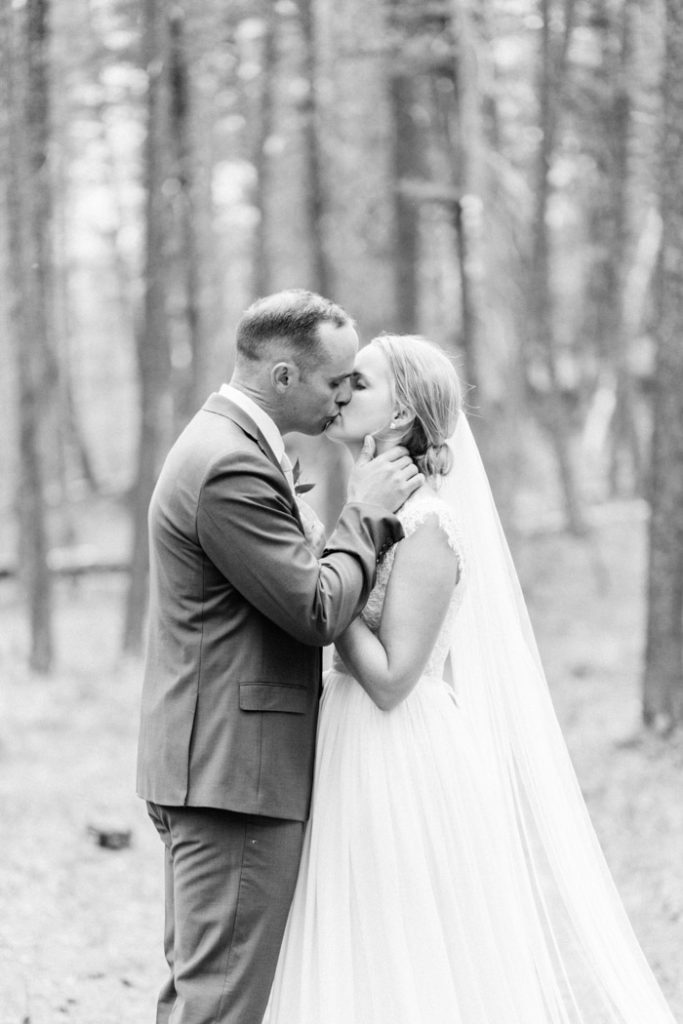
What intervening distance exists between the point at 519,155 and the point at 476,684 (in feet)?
54.0

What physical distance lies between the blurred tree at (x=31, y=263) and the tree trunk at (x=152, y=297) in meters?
1.03

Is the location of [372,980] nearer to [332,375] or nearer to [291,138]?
Result: [332,375]

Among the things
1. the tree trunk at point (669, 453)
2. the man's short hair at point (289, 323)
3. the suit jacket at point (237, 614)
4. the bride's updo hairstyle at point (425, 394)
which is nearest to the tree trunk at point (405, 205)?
the tree trunk at point (669, 453)

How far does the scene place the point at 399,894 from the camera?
3.34 meters

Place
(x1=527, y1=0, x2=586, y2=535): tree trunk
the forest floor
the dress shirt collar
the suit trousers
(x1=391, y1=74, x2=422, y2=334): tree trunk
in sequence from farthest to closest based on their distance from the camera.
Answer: (x1=391, y1=74, x2=422, y2=334): tree trunk
(x1=527, y1=0, x2=586, y2=535): tree trunk
the forest floor
the dress shirt collar
the suit trousers

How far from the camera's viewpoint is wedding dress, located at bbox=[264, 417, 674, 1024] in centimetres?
333

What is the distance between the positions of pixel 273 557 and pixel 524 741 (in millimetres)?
1369

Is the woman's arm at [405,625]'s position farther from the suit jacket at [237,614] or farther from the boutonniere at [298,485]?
the boutonniere at [298,485]

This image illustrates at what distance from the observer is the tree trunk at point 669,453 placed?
7641mm

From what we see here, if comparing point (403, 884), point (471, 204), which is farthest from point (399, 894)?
point (471, 204)

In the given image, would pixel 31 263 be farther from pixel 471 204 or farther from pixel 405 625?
pixel 405 625

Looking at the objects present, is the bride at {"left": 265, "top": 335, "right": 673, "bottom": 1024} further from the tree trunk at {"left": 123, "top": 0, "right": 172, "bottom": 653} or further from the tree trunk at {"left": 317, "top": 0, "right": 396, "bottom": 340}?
the tree trunk at {"left": 317, "top": 0, "right": 396, "bottom": 340}

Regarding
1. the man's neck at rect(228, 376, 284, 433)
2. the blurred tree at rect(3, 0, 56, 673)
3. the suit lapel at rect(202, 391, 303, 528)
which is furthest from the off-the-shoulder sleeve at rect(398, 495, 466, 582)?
the blurred tree at rect(3, 0, 56, 673)

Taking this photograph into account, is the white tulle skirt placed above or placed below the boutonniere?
below
